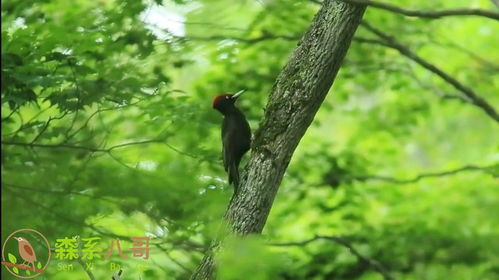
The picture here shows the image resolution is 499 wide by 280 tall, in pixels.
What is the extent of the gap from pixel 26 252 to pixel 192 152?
1.78 metres

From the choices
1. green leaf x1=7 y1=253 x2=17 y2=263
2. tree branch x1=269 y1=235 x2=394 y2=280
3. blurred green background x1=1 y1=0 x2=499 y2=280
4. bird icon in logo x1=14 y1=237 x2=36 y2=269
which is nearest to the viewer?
green leaf x1=7 y1=253 x2=17 y2=263

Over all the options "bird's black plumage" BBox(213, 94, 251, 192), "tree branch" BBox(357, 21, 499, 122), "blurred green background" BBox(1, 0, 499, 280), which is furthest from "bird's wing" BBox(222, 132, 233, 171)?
"tree branch" BBox(357, 21, 499, 122)

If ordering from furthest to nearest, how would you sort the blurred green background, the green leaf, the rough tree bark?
the blurred green background → the green leaf → the rough tree bark

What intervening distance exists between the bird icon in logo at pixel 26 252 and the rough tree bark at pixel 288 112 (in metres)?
1.49

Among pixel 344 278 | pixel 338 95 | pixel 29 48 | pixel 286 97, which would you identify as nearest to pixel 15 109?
pixel 29 48

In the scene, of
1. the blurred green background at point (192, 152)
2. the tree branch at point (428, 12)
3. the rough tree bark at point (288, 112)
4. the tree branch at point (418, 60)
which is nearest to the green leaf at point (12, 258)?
the blurred green background at point (192, 152)

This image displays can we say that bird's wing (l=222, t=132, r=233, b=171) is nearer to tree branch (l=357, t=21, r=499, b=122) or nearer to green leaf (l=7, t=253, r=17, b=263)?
green leaf (l=7, t=253, r=17, b=263)

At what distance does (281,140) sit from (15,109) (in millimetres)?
2393

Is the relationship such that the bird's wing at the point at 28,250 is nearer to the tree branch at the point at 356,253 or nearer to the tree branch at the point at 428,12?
the tree branch at the point at 428,12

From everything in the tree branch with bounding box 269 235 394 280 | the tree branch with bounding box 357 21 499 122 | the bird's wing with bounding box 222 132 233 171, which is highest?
the bird's wing with bounding box 222 132 233 171

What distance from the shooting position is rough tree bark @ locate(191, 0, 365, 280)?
186 inches

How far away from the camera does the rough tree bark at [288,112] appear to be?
186 inches

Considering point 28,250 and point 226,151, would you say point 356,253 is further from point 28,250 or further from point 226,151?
point 28,250

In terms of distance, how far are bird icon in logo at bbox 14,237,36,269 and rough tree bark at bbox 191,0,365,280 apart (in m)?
1.49
